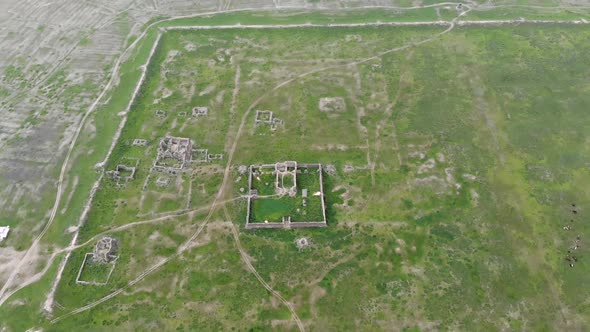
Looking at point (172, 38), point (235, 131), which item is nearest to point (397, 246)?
point (235, 131)

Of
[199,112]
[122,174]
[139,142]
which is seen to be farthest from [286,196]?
[139,142]

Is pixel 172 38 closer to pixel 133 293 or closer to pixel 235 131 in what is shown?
pixel 235 131

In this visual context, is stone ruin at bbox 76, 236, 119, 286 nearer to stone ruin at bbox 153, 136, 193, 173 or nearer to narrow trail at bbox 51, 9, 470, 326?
narrow trail at bbox 51, 9, 470, 326

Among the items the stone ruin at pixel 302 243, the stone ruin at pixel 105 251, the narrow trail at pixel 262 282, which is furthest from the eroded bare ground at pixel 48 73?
the stone ruin at pixel 302 243

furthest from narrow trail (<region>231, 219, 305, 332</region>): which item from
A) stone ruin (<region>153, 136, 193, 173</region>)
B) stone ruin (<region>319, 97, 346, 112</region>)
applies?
stone ruin (<region>319, 97, 346, 112</region>)

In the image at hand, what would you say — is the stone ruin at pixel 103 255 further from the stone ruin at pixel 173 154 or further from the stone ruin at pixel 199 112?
the stone ruin at pixel 199 112

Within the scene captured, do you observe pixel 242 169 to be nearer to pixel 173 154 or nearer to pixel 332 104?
pixel 173 154
